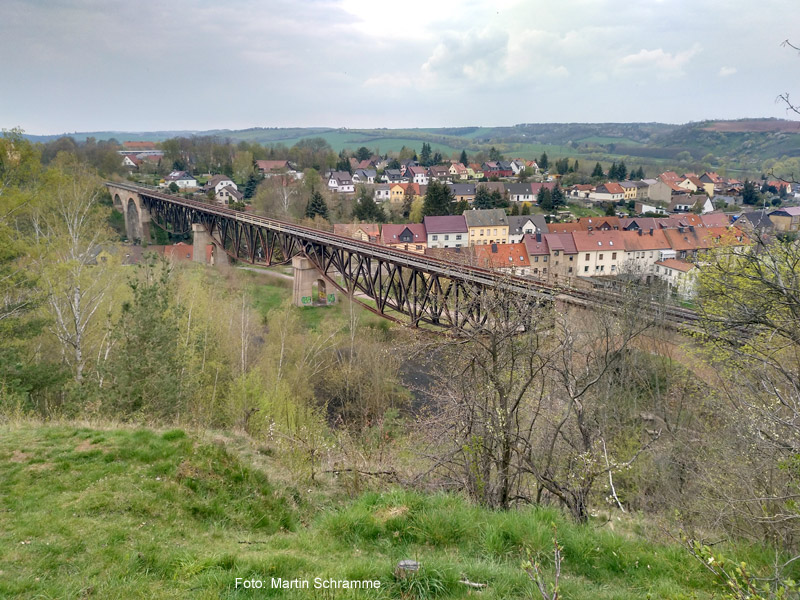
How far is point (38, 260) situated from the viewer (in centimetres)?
2092

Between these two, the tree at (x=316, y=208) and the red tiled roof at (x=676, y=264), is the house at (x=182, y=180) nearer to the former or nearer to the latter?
the tree at (x=316, y=208)

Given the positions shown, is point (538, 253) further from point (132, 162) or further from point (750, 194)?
point (132, 162)

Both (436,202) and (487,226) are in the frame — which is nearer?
(487,226)

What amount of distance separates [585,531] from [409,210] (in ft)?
247

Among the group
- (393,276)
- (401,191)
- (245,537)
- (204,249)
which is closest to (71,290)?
(393,276)

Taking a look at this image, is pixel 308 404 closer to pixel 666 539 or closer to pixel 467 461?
pixel 467 461

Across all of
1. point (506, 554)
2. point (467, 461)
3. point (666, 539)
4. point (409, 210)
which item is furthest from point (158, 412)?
point (409, 210)

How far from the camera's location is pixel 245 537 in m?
7.77

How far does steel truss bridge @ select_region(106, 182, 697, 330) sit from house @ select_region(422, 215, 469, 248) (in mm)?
11651

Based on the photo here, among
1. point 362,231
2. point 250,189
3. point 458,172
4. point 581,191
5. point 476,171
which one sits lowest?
point 362,231

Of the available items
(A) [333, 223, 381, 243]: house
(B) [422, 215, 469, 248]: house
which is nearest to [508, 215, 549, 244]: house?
(B) [422, 215, 469, 248]: house

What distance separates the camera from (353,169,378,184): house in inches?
→ 4471

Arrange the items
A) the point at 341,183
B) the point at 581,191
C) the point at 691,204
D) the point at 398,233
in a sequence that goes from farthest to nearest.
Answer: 1. the point at 341,183
2. the point at 581,191
3. the point at 691,204
4. the point at 398,233

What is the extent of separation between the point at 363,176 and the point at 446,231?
2368 inches
